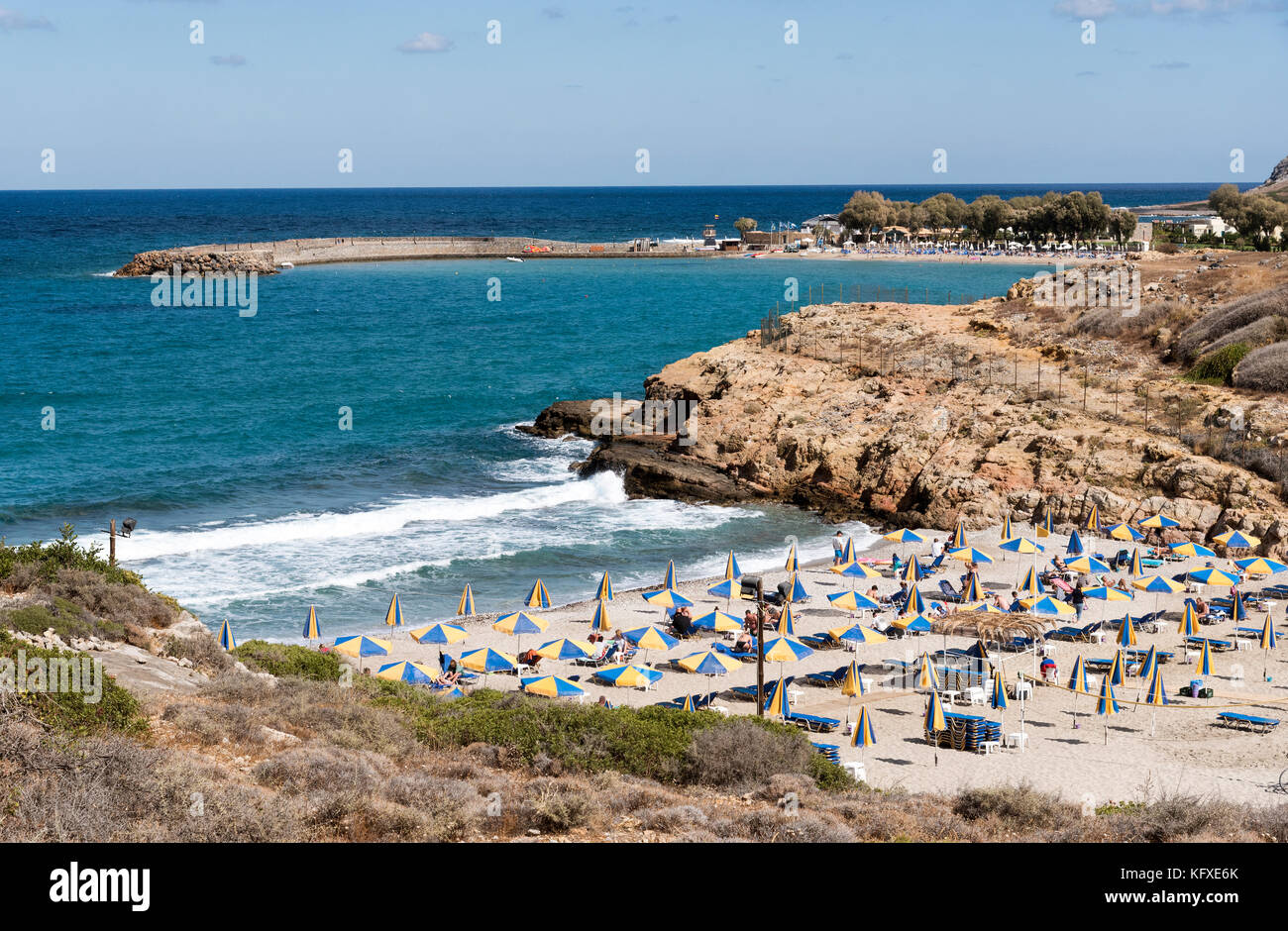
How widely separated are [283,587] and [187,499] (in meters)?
11.0

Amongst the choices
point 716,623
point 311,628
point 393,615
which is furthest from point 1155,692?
point 311,628

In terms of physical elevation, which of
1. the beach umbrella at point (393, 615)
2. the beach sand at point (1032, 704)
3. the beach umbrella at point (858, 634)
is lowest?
the beach sand at point (1032, 704)

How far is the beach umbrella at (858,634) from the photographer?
2548 cm

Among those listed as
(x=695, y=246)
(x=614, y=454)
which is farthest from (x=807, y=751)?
(x=695, y=246)

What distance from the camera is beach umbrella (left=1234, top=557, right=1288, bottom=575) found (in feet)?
93.0

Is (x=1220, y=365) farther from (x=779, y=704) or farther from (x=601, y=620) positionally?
(x=779, y=704)

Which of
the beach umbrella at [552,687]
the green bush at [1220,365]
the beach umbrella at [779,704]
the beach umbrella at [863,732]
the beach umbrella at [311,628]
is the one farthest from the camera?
the green bush at [1220,365]

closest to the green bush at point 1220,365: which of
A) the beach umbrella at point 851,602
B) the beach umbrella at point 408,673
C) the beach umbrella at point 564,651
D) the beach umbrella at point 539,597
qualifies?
the beach umbrella at point 851,602

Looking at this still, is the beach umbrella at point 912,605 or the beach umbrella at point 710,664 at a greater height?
the beach umbrella at point 912,605

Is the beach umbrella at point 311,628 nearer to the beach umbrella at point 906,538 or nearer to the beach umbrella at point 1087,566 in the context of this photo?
the beach umbrella at point 906,538

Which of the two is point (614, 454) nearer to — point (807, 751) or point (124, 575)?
point (124, 575)

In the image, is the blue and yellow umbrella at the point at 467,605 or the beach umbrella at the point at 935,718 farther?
the blue and yellow umbrella at the point at 467,605

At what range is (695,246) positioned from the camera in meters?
145

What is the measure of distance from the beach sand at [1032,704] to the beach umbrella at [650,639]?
606mm
